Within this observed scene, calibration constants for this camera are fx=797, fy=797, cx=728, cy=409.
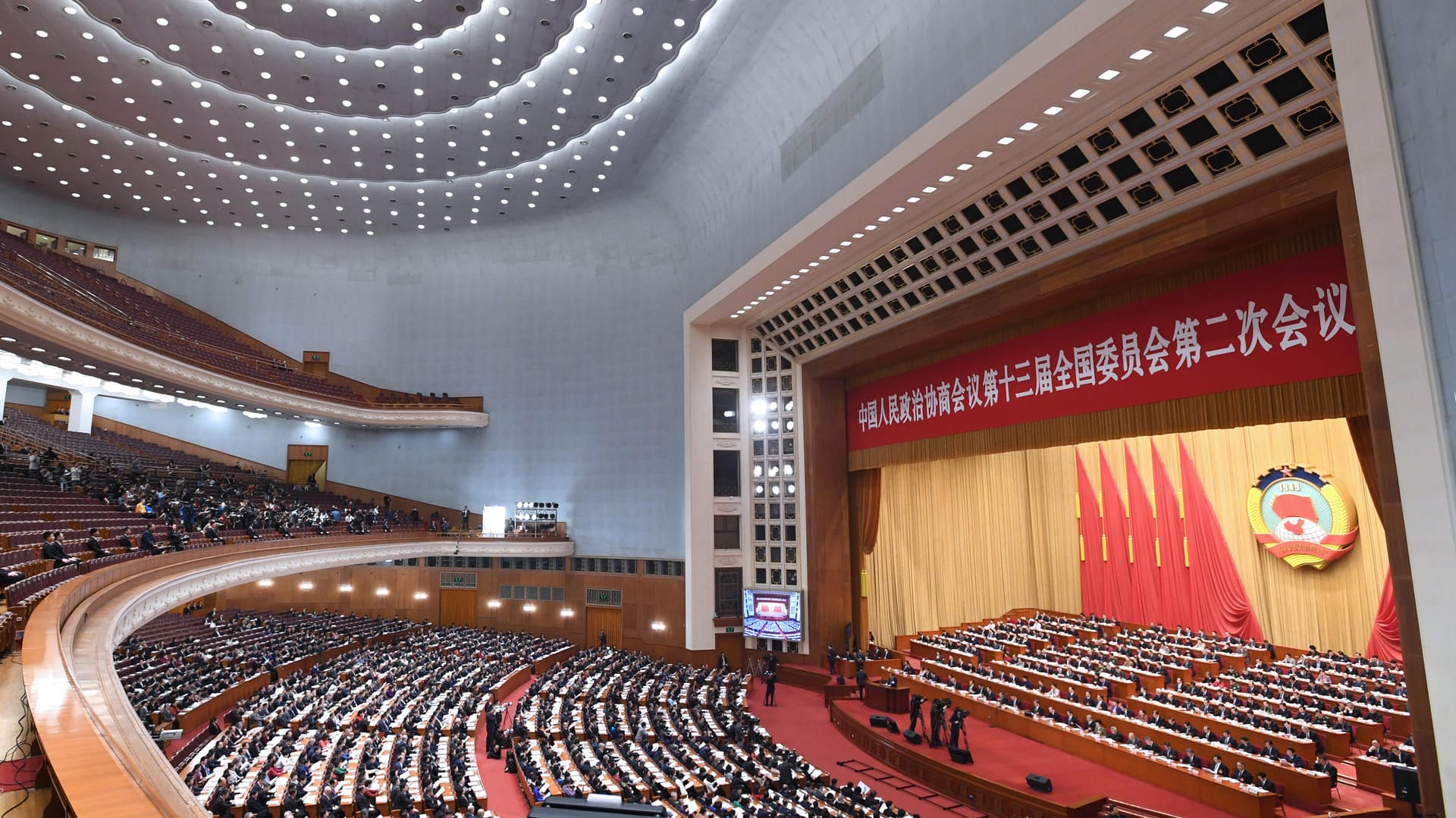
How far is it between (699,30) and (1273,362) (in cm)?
1029

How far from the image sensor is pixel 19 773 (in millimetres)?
2689

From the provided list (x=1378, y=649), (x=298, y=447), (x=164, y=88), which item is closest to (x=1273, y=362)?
(x=1378, y=649)

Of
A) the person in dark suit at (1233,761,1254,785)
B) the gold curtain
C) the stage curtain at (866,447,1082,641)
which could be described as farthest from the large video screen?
the person in dark suit at (1233,761,1254,785)

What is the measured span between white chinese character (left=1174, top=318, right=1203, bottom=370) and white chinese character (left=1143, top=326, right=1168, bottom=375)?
15 cm

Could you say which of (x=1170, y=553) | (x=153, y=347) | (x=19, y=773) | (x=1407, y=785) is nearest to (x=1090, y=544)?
(x=1170, y=553)

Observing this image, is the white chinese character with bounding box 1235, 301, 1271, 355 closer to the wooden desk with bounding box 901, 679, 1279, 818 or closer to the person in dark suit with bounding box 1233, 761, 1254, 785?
the person in dark suit with bounding box 1233, 761, 1254, 785

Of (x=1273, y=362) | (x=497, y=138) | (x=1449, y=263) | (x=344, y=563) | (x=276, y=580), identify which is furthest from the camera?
(x=276, y=580)

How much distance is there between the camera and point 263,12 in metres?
12.9

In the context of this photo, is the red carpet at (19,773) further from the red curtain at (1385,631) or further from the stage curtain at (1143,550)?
the stage curtain at (1143,550)

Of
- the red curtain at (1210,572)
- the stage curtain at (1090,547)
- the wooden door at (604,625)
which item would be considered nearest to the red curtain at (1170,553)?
the red curtain at (1210,572)

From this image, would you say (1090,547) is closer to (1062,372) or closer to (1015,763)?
(1062,372)

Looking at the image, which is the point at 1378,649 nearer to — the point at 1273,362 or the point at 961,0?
the point at 1273,362

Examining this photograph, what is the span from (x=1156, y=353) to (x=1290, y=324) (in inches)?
69.5

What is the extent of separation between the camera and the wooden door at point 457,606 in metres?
22.7
